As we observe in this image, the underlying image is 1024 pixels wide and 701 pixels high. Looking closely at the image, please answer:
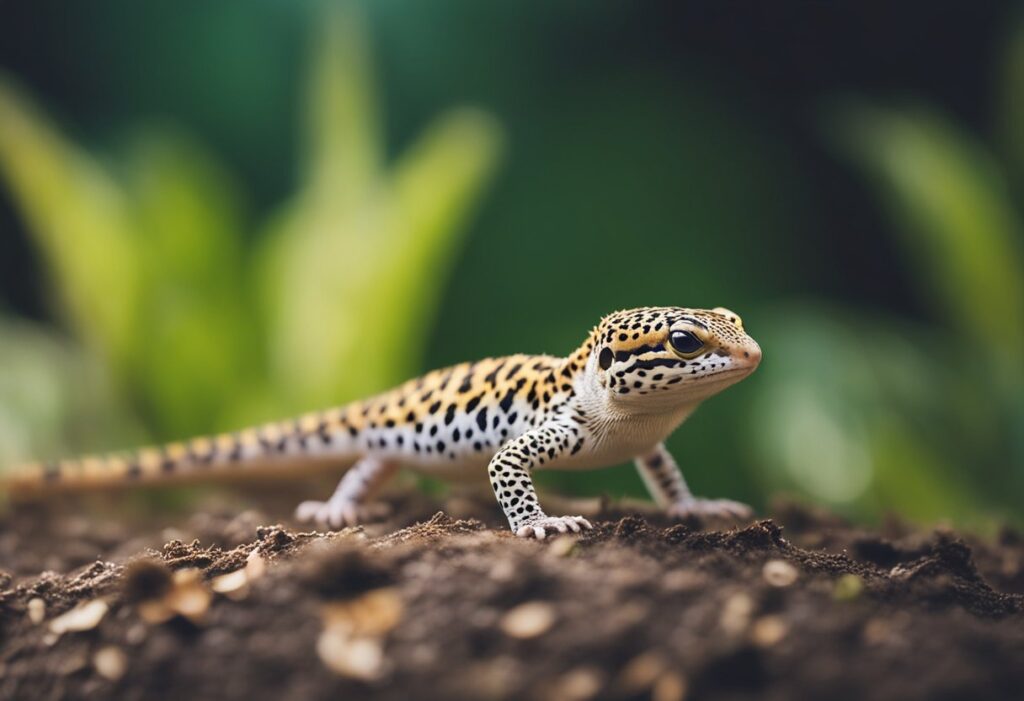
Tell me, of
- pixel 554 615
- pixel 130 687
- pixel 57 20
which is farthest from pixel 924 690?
pixel 57 20

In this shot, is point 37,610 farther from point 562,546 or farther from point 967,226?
point 967,226

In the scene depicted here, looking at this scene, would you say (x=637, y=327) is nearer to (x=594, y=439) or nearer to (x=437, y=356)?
(x=594, y=439)

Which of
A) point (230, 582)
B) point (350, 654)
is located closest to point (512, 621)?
point (350, 654)

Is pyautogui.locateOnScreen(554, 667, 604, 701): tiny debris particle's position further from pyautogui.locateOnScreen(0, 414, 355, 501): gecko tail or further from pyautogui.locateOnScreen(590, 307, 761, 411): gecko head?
pyautogui.locateOnScreen(0, 414, 355, 501): gecko tail

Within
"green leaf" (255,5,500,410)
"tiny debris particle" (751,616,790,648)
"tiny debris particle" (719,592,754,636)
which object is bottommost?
"tiny debris particle" (751,616,790,648)

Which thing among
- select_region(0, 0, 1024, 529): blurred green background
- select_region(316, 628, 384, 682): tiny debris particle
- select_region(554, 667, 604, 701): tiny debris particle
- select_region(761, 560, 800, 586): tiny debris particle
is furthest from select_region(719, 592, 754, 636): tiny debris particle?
select_region(0, 0, 1024, 529): blurred green background

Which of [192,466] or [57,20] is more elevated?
[57,20]

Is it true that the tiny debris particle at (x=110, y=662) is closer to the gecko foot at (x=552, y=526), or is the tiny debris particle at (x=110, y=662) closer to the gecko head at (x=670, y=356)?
the gecko foot at (x=552, y=526)

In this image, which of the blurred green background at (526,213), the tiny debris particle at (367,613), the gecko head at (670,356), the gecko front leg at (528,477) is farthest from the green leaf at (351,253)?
the tiny debris particle at (367,613)
